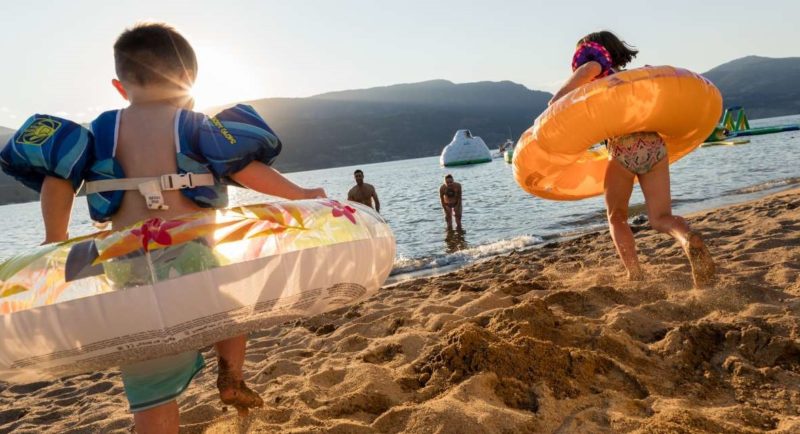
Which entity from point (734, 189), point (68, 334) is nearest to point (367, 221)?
point (68, 334)

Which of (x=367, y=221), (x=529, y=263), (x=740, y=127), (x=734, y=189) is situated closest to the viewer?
(x=367, y=221)

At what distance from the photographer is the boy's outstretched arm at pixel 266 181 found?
2.05 meters

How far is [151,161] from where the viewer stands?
1.94 meters

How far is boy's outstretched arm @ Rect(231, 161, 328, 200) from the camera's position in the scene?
2047mm

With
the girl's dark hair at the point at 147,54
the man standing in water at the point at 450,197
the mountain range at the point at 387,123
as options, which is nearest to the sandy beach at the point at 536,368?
the girl's dark hair at the point at 147,54

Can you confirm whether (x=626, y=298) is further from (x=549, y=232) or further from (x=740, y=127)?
(x=740, y=127)

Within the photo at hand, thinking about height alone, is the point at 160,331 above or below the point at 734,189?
above

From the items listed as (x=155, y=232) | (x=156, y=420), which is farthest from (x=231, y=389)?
(x=155, y=232)

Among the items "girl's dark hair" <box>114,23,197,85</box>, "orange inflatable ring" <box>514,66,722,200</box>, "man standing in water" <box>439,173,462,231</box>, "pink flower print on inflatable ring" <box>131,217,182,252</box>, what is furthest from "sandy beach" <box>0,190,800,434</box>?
"man standing in water" <box>439,173,462,231</box>

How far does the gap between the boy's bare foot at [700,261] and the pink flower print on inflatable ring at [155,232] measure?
294 centimetres

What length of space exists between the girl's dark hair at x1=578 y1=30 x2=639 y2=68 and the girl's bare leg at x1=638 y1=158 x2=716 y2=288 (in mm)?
846

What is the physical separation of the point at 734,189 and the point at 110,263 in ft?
52.9

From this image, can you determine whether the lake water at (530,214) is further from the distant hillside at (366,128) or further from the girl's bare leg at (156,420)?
the distant hillside at (366,128)

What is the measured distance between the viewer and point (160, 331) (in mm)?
1674
